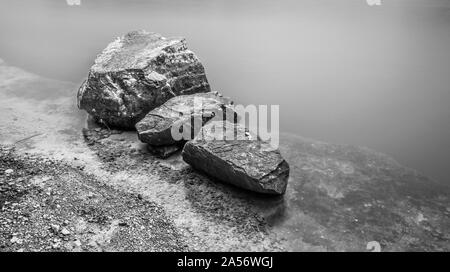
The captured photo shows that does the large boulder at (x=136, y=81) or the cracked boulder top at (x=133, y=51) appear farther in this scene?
the cracked boulder top at (x=133, y=51)

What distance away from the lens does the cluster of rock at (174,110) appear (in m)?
4.39

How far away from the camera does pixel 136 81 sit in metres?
5.75

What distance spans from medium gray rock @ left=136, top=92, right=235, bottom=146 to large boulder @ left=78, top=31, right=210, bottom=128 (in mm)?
411

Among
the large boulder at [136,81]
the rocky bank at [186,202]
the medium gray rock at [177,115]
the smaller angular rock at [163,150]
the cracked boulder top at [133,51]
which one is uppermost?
the cracked boulder top at [133,51]

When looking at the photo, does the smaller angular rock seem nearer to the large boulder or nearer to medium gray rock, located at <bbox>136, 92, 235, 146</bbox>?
medium gray rock, located at <bbox>136, 92, 235, 146</bbox>

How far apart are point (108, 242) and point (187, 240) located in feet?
2.78

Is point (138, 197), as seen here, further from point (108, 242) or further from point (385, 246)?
point (385, 246)

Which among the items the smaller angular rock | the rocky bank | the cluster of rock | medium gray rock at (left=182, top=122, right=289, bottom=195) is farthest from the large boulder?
medium gray rock at (left=182, top=122, right=289, bottom=195)

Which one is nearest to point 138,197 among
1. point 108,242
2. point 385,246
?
point 108,242

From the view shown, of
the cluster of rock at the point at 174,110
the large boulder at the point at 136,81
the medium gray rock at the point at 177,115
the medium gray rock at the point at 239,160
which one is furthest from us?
the large boulder at the point at 136,81

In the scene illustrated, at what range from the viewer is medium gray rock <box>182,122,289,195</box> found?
4.24m

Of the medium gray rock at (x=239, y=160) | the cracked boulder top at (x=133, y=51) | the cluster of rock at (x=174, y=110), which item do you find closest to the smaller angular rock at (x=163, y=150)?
the cluster of rock at (x=174, y=110)

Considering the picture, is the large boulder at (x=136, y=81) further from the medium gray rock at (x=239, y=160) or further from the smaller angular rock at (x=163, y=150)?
the medium gray rock at (x=239, y=160)

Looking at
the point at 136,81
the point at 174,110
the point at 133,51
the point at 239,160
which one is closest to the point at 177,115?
the point at 174,110
